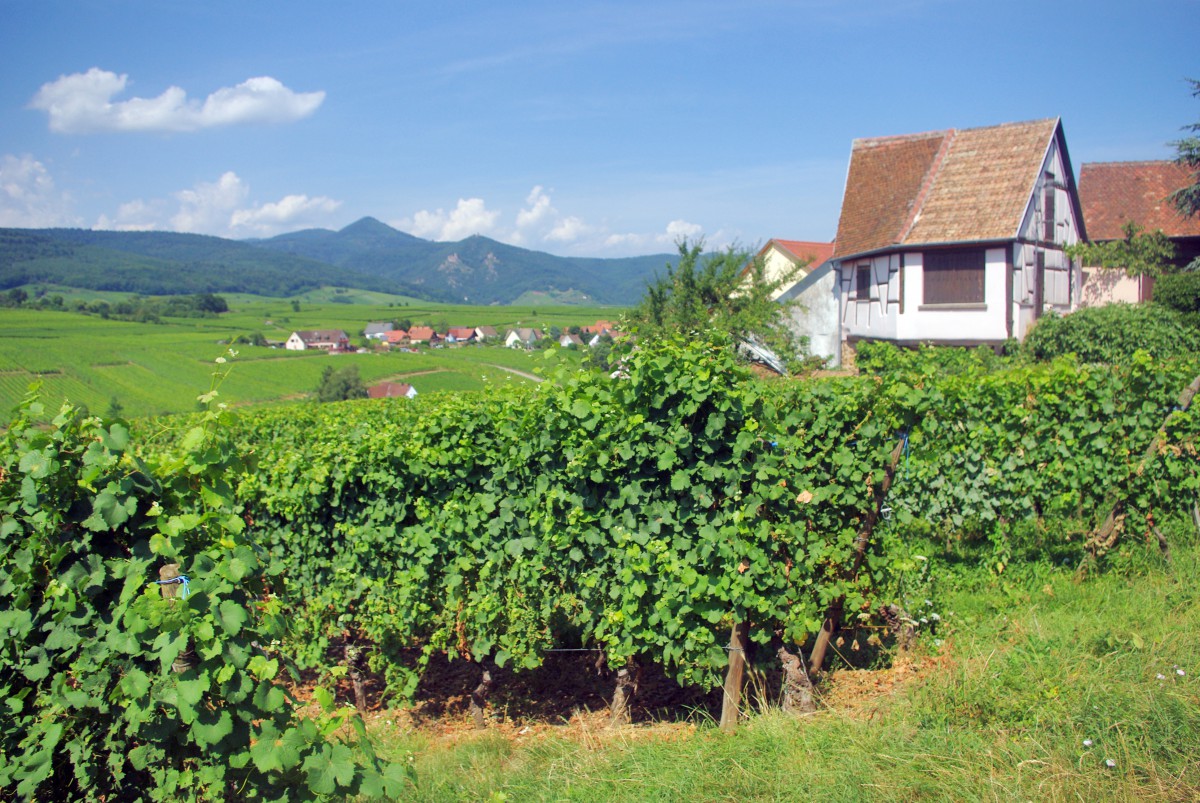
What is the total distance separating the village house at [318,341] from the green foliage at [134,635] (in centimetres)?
6165

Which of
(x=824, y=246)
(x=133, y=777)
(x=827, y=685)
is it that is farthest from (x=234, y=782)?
(x=824, y=246)

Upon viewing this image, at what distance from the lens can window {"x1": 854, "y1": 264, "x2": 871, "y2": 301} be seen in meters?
24.0

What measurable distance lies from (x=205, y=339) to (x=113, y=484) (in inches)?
2469

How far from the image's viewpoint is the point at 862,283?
24.5 m

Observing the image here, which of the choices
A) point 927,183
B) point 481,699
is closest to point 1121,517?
point 481,699

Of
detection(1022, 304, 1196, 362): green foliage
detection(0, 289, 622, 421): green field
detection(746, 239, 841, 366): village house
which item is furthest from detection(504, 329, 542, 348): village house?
detection(0, 289, 622, 421): green field

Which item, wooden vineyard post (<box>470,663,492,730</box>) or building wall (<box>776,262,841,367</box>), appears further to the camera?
building wall (<box>776,262,841,367</box>)

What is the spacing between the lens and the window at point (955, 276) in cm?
2128

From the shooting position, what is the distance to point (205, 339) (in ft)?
194

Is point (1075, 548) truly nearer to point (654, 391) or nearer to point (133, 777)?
point (654, 391)

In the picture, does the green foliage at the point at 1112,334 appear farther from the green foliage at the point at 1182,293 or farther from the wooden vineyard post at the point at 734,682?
the wooden vineyard post at the point at 734,682

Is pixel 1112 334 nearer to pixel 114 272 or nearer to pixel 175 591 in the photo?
pixel 175 591

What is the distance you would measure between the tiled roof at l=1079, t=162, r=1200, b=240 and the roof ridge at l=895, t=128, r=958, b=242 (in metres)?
9.17

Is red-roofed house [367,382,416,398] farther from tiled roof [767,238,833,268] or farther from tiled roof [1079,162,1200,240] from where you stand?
tiled roof [1079,162,1200,240]
